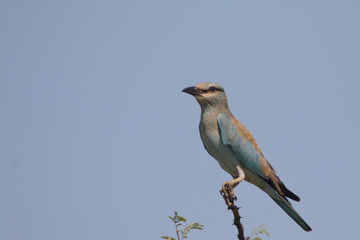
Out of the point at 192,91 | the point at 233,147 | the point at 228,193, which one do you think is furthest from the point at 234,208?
the point at 192,91

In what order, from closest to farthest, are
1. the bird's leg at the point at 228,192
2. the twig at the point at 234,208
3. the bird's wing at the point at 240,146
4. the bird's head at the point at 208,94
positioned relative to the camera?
the twig at the point at 234,208 < the bird's leg at the point at 228,192 < the bird's wing at the point at 240,146 < the bird's head at the point at 208,94

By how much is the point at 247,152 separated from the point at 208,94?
1.14m

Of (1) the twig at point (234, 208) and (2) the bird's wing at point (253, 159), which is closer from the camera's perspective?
(1) the twig at point (234, 208)

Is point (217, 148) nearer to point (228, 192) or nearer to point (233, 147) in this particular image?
point (233, 147)

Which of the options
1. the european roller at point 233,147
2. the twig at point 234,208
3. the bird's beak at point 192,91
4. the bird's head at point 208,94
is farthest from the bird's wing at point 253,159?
the twig at point 234,208

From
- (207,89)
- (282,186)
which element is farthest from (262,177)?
(207,89)

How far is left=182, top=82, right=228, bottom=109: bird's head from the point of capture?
791 centimetres

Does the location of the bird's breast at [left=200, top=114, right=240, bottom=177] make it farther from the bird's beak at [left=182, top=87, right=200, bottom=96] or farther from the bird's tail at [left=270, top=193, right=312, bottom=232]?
the bird's tail at [left=270, top=193, right=312, bottom=232]

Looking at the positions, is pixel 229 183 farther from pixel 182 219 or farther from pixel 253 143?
pixel 182 219

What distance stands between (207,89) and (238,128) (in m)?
0.82

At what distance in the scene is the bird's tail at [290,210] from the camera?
7468 mm

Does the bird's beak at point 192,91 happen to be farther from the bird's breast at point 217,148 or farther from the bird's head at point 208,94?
the bird's breast at point 217,148

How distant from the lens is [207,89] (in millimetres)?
7945

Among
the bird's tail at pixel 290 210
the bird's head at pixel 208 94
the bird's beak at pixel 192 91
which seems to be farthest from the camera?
the bird's head at pixel 208 94
